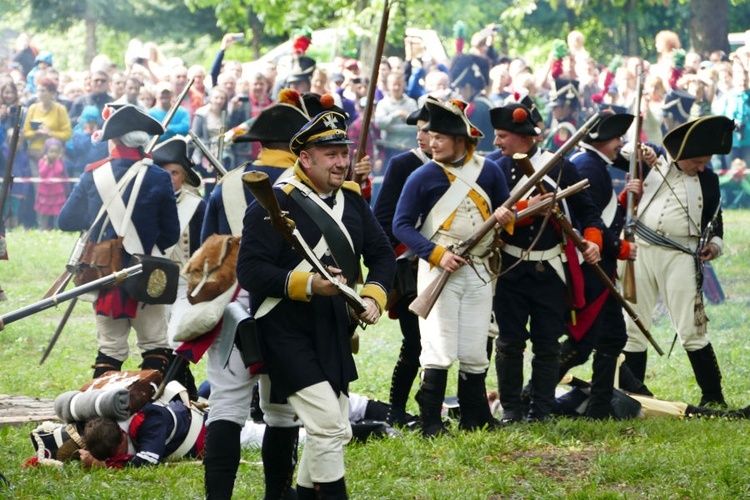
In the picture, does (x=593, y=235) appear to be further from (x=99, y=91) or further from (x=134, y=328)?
(x=99, y=91)

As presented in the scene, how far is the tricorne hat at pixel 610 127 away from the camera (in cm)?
885

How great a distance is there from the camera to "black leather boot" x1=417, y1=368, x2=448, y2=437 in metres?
7.95

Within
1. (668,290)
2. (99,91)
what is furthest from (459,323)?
(99,91)

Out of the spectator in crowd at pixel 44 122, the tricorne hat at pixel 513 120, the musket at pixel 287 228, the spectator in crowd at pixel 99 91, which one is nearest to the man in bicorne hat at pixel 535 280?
the tricorne hat at pixel 513 120

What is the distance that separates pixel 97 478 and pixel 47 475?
29 cm

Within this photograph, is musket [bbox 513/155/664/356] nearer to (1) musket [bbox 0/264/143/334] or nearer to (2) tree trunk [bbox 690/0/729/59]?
(1) musket [bbox 0/264/143/334]

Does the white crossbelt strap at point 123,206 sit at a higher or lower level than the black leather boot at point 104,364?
higher

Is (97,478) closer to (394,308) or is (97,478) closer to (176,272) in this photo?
(176,272)

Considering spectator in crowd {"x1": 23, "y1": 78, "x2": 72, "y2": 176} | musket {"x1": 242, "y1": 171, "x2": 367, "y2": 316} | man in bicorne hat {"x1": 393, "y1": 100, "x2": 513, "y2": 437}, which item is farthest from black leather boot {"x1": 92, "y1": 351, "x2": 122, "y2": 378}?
spectator in crowd {"x1": 23, "y1": 78, "x2": 72, "y2": 176}

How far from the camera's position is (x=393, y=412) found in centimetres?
855

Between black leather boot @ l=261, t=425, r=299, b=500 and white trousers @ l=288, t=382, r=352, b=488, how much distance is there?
0.40 meters

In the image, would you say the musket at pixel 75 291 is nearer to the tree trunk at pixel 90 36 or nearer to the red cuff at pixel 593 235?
the red cuff at pixel 593 235

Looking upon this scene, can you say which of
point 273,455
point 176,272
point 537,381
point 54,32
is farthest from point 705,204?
point 54,32

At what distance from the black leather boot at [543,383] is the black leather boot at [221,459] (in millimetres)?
3054
